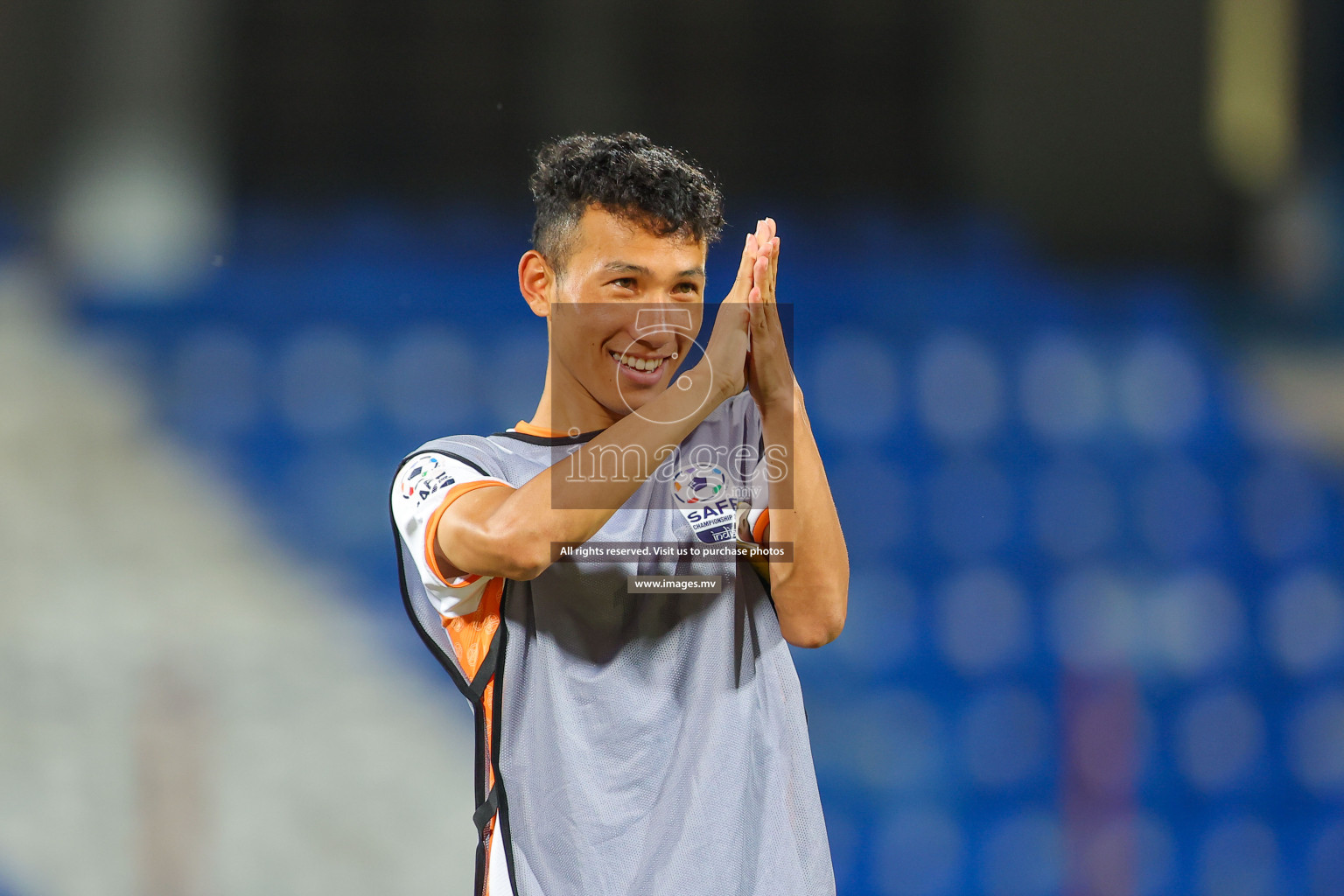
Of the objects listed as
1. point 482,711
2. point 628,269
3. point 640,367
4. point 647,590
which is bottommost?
point 482,711

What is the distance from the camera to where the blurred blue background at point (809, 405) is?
2457mm

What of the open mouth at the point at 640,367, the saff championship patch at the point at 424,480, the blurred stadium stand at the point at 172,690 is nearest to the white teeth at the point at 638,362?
the open mouth at the point at 640,367

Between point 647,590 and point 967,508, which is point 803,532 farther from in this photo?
point 967,508

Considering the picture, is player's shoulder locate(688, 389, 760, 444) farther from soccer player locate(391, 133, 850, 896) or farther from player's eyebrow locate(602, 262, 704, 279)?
player's eyebrow locate(602, 262, 704, 279)

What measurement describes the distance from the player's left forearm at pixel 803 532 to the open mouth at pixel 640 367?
16 centimetres

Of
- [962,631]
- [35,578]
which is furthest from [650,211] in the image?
[35,578]

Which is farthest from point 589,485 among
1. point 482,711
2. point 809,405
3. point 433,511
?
point 809,405

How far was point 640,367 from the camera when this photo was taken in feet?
4.09

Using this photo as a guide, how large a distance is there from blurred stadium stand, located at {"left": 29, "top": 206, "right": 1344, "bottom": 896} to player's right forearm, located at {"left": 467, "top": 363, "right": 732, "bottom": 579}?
1.50 meters

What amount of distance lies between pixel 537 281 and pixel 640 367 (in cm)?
17

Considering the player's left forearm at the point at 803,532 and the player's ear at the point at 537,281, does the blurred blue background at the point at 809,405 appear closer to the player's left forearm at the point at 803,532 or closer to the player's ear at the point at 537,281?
the player's ear at the point at 537,281

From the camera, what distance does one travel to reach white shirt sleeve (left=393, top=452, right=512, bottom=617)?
1.14m

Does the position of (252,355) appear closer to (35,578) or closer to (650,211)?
(35,578)

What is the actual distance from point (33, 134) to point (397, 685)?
5.30ft
